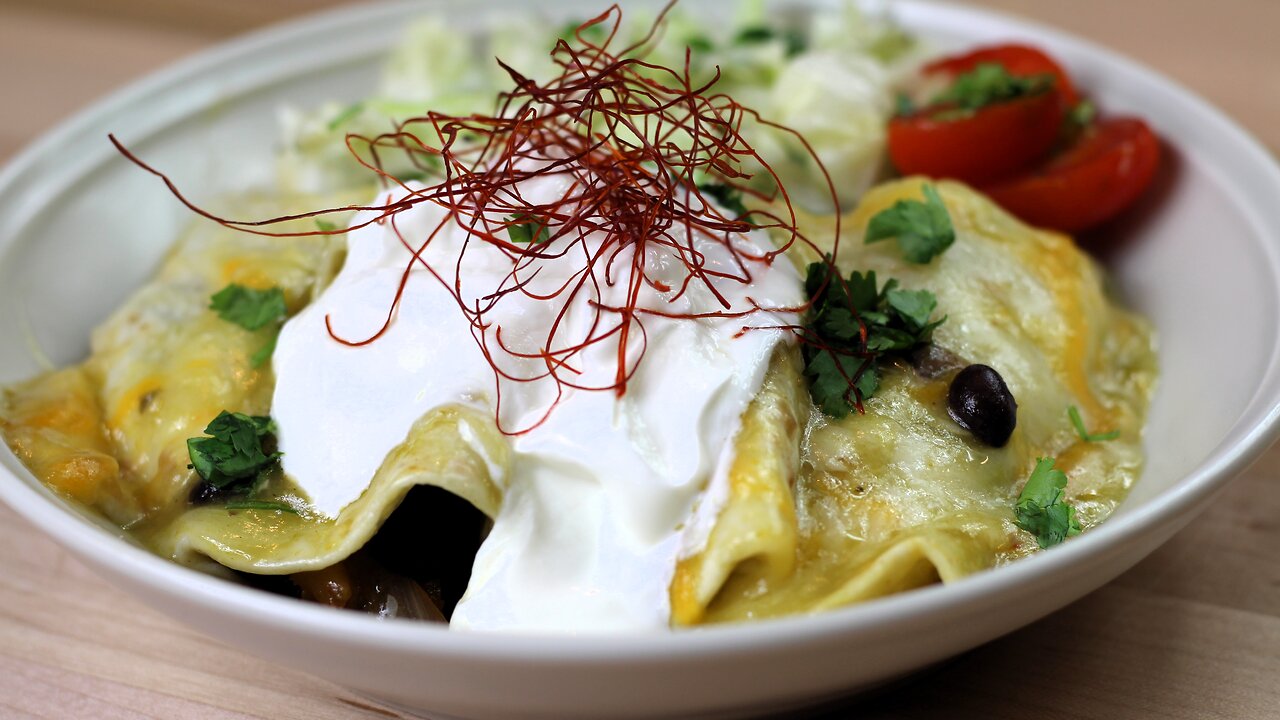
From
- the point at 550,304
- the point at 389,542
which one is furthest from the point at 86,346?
the point at 550,304

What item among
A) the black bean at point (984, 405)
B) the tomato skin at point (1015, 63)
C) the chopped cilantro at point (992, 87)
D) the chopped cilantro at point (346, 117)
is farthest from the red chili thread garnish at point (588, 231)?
the tomato skin at point (1015, 63)

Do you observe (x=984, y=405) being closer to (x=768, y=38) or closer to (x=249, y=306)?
(x=249, y=306)

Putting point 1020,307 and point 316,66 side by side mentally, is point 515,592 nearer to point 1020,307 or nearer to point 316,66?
point 1020,307

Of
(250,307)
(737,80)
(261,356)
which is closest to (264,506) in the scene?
(261,356)

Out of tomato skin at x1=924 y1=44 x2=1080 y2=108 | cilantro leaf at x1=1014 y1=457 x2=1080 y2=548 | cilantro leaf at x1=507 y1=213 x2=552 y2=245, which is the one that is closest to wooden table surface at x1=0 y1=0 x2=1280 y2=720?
cilantro leaf at x1=1014 y1=457 x2=1080 y2=548

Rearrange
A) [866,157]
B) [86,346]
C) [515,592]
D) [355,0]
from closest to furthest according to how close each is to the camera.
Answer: [515,592]
[86,346]
[866,157]
[355,0]

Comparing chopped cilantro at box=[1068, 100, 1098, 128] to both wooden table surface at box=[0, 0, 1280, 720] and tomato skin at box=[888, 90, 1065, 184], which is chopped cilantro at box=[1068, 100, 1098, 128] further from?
wooden table surface at box=[0, 0, 1280, 720]
